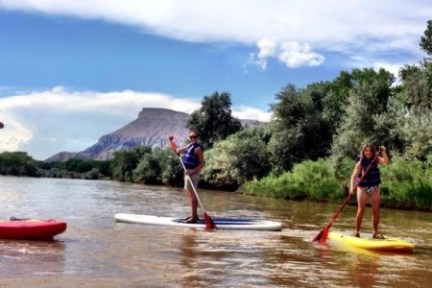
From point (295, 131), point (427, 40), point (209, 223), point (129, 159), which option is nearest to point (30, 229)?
point (209, 223)

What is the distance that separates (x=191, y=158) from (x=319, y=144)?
3314cm

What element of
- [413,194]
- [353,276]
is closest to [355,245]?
[353,276]

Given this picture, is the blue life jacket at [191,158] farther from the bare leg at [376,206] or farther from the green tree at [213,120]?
the green tree at [213,120]

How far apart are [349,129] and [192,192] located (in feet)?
81.9

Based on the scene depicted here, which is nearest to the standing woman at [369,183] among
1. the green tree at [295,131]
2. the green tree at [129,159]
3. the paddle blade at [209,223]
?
the paddle blade at [209,223]

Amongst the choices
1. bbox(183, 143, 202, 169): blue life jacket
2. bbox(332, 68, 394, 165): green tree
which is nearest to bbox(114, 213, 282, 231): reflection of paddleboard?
bbox(183, 143, 202, 169): blue life jacket

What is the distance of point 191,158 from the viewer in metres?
13.1

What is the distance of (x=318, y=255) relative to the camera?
9.13 m

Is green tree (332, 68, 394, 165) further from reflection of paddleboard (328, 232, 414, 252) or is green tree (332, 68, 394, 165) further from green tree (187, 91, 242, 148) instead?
green tree (187, 91, 242, 148)

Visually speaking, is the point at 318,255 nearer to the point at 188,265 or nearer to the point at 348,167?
the point at 188,265

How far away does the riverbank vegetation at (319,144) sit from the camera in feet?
97.7

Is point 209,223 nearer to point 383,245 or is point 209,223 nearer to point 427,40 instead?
point 383,245

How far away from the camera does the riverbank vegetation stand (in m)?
29.8

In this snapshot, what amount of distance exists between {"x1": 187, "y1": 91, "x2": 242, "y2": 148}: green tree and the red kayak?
55681mm
